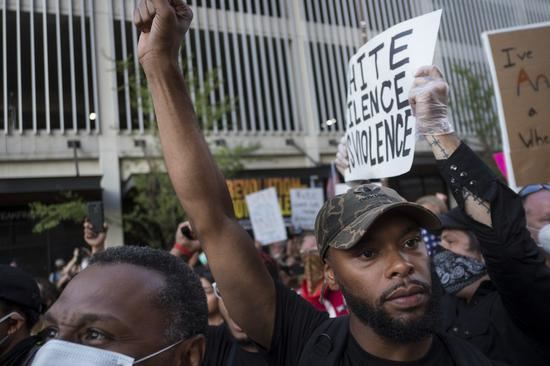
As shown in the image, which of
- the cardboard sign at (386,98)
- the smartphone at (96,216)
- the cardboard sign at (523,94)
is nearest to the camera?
the cardboard sign at (386,98)

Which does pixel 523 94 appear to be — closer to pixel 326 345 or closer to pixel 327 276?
pixel 327 276

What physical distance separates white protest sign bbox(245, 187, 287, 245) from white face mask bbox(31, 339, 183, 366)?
7.19m

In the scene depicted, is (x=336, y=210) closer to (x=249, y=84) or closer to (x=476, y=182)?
(x=476, y=182)

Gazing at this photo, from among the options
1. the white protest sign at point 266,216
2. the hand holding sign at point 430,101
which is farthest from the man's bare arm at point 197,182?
the white protest sign at point 266,216

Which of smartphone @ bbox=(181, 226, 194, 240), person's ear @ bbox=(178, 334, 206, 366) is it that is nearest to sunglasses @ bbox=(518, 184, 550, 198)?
person's ear @ bbox=(178, 334, 206, 366)

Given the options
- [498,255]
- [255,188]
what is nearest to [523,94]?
[498,255]

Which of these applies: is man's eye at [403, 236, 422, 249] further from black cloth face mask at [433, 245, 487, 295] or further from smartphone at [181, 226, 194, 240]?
smartphone at [181, 226, 194, 240]

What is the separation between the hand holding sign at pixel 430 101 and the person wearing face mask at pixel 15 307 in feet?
6.50

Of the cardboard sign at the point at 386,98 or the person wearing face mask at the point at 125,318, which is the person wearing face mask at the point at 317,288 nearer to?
the cardboard sign at the point at 386,98

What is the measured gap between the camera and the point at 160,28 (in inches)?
70.2

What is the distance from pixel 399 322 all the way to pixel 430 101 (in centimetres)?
98

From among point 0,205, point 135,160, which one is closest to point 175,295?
point 135,160

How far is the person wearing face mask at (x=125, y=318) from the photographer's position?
1.24m

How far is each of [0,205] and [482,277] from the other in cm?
1565
